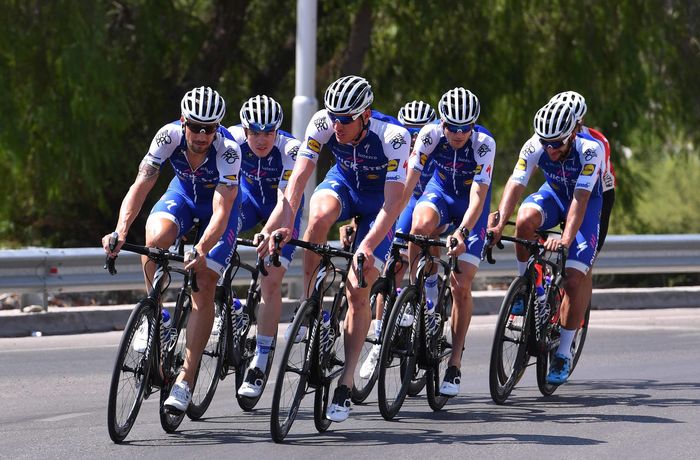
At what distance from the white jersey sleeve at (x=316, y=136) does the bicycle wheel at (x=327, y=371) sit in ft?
2.93

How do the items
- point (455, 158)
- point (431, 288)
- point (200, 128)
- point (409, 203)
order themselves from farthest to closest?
point (409, 203) → point (455, 158) → point (431, 288) → point (200, 128)

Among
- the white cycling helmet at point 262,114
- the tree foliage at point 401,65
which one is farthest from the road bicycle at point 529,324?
the tree foliage at point 401,65

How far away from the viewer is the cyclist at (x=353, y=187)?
830cm

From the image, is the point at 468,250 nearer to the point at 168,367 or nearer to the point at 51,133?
the point at 168,367

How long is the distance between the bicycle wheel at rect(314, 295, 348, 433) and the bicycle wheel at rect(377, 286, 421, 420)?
263 millimetres

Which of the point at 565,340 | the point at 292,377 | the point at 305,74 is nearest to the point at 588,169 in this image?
the point at 565,340

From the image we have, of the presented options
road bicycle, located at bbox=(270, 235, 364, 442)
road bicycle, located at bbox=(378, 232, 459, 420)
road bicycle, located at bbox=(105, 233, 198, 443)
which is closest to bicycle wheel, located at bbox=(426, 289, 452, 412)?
road bicycle, located at bbox=(378, 232, 459, 420)

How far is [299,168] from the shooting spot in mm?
8508

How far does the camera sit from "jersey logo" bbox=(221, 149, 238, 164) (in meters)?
8.37

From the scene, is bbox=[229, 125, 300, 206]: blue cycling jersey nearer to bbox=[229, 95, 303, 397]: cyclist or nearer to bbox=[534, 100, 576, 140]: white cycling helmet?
bbox=[229, 95, 303, 397]: cyclist

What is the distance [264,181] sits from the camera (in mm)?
9812

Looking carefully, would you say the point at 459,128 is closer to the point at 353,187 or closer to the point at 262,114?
the point at 353,187

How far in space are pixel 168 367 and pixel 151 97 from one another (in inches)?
471

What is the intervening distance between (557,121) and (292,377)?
2.67 meters
